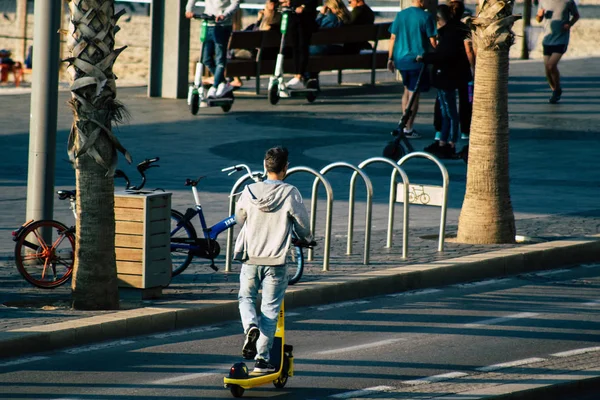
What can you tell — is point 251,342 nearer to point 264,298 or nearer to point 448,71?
point 264,298

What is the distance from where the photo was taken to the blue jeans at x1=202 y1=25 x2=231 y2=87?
21812mm

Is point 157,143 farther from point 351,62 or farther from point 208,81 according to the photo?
point 351,62

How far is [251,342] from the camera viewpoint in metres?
8.03

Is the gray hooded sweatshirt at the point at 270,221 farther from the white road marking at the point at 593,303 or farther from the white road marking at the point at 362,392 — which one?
the white road marking at the point at 593,303

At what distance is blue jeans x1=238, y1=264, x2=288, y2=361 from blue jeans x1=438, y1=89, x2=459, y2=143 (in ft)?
32.8

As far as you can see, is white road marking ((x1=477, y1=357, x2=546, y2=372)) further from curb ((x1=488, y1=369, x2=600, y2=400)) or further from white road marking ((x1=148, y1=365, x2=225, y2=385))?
white road marking ((x1=148, y1=365, x2=225, y2=385))

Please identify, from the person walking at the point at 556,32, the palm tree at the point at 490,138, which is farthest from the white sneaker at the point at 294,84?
the palm tree at the point at 490,138

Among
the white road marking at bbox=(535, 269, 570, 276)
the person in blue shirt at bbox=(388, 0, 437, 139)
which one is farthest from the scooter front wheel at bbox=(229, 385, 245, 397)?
the person in blue shirt at bbox=(388, 0, 437, 139)

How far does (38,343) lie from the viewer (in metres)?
9.07

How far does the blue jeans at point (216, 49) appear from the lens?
21.8 metres

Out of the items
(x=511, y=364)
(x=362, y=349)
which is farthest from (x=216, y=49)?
(x=511, y=364)

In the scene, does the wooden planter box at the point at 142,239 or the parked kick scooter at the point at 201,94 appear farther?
the parked kick scooter at the point at 201,94

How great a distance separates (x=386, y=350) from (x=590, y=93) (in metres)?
18.2

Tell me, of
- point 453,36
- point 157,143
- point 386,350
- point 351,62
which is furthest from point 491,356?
point 351,62
